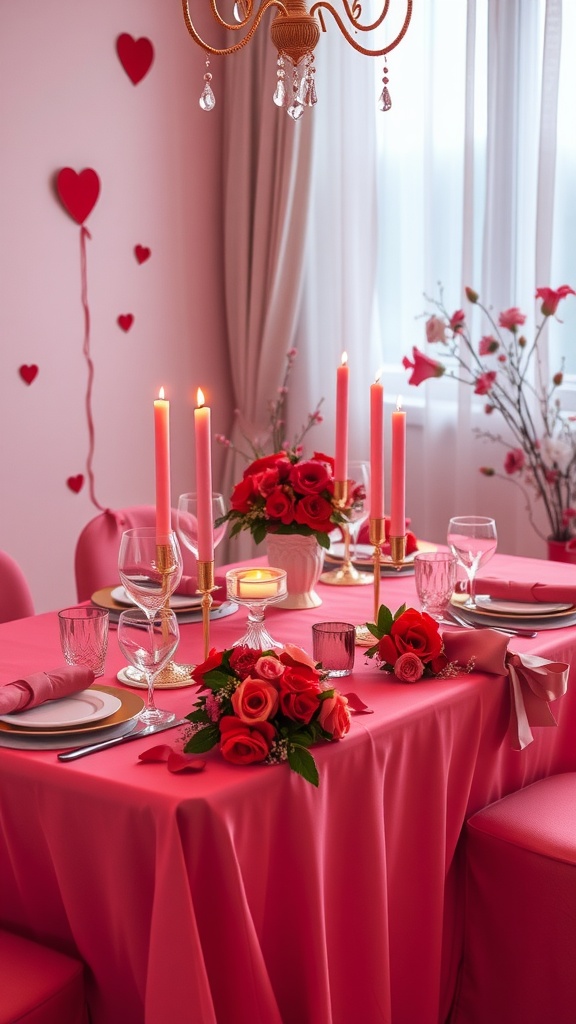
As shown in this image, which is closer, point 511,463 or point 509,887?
point 509,887

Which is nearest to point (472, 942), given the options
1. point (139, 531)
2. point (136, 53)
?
point (139, 531)

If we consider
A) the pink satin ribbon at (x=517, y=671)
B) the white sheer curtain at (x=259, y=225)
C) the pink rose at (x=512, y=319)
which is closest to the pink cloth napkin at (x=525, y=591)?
the pink satin ribbon at (x=517, y=671)

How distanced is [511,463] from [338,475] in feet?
4.03

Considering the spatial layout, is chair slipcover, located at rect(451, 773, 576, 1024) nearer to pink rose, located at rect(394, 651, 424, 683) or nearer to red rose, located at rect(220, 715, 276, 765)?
pink rose, located at rect(394, 651, 424, 683)

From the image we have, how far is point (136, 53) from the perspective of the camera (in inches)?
150

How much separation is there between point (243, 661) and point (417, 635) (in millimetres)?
375

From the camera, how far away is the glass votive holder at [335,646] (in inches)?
68.7

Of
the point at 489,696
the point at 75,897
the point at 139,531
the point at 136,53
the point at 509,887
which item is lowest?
the point at 509,887

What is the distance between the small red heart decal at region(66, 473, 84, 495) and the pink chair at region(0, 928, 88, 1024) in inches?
94.9

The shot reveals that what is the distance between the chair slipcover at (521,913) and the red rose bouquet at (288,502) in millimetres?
581

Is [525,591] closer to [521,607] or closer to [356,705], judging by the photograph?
[521,607]

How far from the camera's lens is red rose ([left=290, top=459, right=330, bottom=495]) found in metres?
2.04

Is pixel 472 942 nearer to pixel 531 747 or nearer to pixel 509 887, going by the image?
pixel 509 887

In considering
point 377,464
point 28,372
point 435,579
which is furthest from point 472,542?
point 28,372
